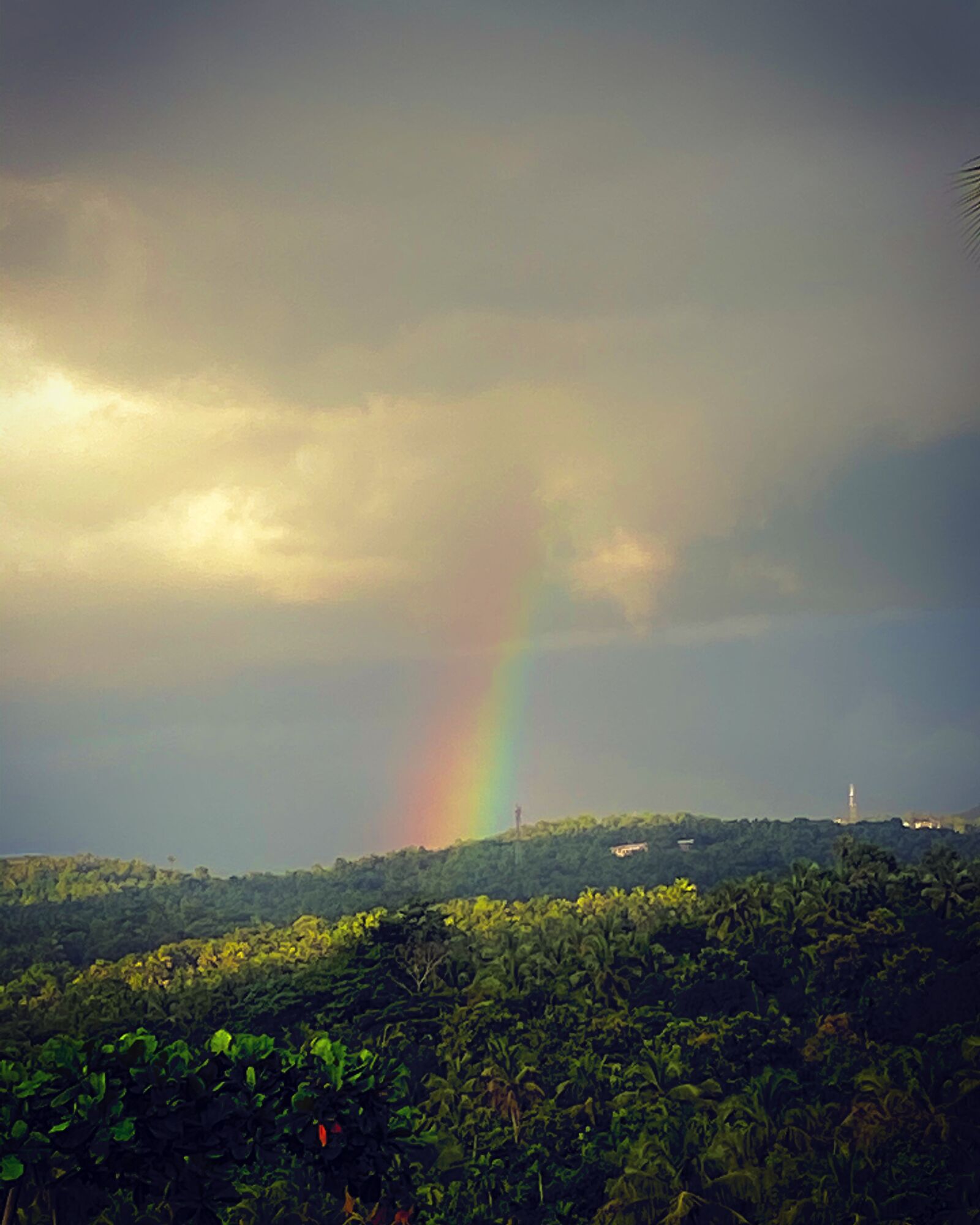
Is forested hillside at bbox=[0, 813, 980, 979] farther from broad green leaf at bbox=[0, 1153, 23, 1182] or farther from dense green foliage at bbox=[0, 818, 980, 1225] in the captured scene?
broad green leaf at bbox=[0, 1153, 23, 1182]

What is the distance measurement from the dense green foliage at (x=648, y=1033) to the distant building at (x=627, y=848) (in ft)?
131

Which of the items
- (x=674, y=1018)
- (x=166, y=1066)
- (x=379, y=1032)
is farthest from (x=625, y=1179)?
(x=166, y=1066)

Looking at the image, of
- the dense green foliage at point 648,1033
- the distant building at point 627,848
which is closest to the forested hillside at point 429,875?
the distant building at point 627,848

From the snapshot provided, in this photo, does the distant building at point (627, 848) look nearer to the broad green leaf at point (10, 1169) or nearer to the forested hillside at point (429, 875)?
the forested hillside at point (429, 875)

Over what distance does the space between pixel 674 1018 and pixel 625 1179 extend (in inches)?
367

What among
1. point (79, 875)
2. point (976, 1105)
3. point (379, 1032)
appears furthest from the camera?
point (79, 875)

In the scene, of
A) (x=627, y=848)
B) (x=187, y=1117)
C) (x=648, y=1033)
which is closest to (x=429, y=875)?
(x=627, y=848)

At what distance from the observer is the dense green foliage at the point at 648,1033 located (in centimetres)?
4159

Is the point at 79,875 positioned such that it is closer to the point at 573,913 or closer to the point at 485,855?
the point at 485,855

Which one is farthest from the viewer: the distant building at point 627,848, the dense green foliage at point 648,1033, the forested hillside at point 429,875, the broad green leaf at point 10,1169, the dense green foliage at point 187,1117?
the distant building at point 627,848

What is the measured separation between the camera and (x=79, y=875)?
104938 millimetres

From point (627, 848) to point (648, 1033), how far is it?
2324 inches

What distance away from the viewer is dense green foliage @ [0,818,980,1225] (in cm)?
4159

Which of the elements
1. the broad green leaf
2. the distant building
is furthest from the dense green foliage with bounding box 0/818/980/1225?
the distant building
